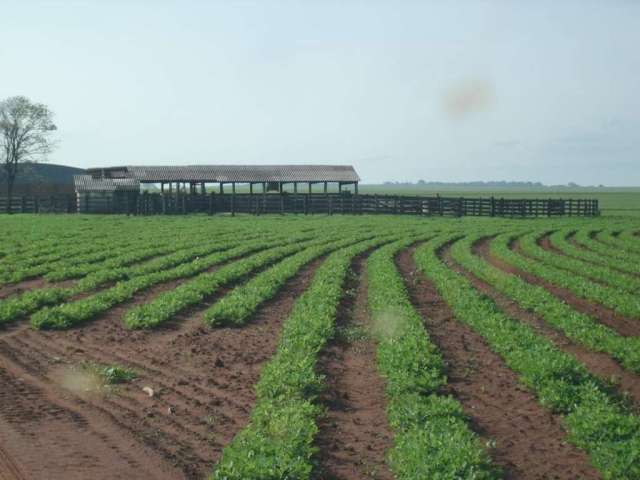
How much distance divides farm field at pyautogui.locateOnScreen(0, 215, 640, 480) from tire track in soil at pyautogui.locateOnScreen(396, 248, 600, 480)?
0.10 ft

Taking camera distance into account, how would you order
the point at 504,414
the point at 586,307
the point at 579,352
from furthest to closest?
the point at 586,307 → the point at 579,352 → the point at 504,414

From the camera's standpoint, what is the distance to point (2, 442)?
7.32m

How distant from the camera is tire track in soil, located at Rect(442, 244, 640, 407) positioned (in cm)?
977

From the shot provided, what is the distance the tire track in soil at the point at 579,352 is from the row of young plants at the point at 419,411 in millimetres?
2223

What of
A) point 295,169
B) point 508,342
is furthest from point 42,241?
point 295,169

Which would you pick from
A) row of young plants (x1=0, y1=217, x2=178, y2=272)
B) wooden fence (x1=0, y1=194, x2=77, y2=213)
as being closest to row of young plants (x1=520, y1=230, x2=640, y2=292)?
row of young plants (x1=0, y1=217, x2=178, y2=272)

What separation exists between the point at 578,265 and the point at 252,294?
10953 millimetres

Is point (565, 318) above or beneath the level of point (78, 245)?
beneath

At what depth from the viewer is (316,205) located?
179 feet

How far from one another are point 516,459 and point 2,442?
5.27 m

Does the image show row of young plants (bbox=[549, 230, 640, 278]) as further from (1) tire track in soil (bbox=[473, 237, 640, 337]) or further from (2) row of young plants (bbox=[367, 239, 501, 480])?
(2) row of young plants (bbox=[367, 239, 501, 480])

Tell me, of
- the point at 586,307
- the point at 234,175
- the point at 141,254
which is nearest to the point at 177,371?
the point at 586,307

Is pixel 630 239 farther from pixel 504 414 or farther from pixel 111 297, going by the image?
pixel 504 414

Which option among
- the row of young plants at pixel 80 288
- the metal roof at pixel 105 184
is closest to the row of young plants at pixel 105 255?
the row of young plants at pixel 80 288
